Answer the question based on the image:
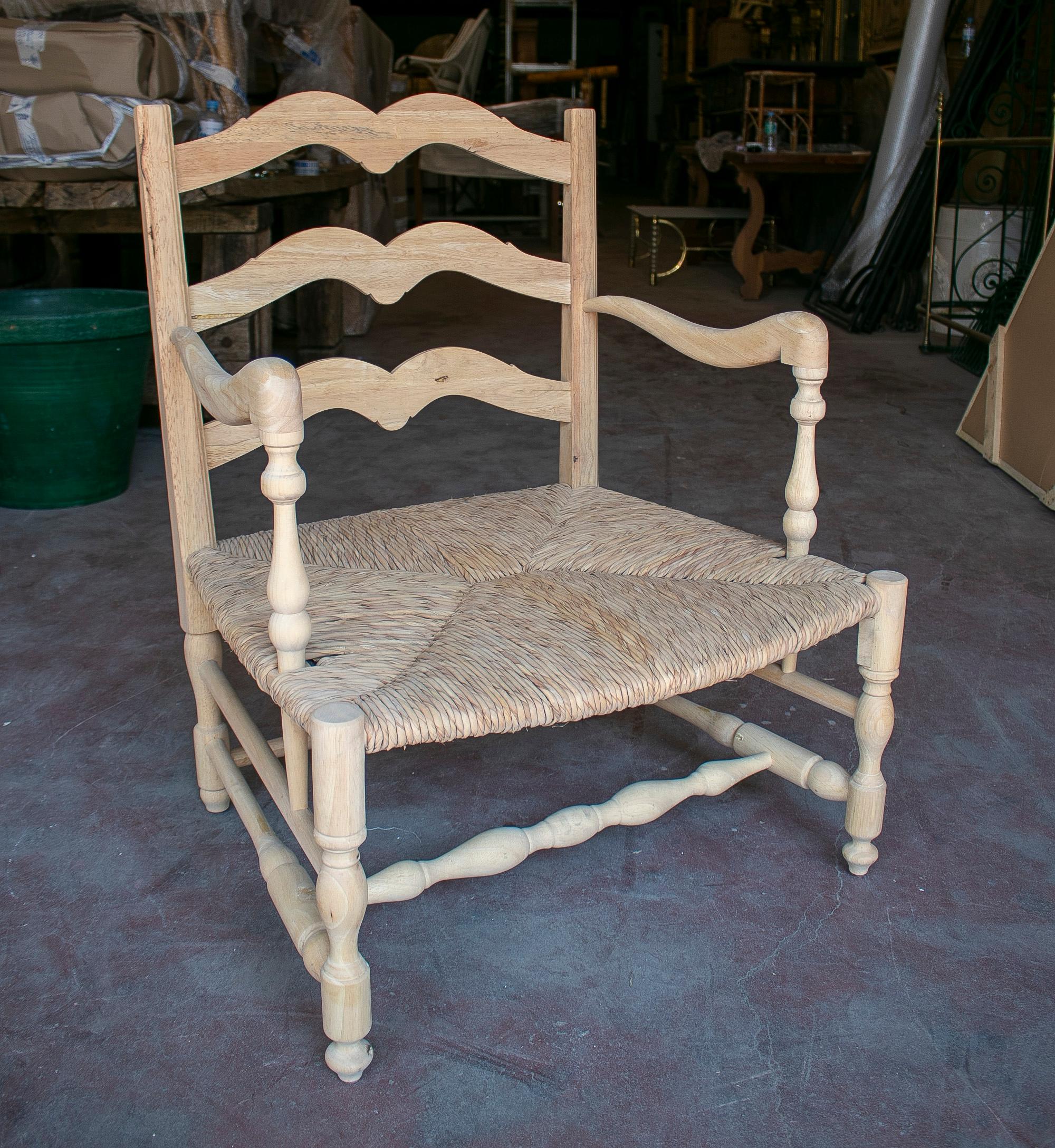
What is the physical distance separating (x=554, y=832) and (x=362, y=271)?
27.2 inches

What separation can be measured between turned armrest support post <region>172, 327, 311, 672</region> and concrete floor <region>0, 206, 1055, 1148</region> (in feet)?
1.29

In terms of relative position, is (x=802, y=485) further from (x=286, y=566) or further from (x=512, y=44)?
(x=512, y=44)

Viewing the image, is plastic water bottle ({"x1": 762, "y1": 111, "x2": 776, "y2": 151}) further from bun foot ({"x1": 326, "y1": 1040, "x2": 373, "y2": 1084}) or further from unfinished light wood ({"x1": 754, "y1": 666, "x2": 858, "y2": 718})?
bun foot ({"x1": 326, "y1": 1040, "x2": 373, "y2": 1084})

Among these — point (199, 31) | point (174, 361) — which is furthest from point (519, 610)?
point (199, 31)

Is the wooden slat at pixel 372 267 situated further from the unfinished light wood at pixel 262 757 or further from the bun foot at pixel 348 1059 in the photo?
the bun foot at pixel 348 1059

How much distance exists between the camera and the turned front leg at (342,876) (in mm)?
888

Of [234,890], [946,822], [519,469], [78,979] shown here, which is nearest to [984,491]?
[519,469]

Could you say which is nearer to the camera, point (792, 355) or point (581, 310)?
point (792, 355)

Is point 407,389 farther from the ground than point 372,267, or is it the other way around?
point 372,267

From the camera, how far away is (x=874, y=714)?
1.22 metres

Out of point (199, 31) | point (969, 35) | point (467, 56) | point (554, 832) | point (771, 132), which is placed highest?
point (467, 56)

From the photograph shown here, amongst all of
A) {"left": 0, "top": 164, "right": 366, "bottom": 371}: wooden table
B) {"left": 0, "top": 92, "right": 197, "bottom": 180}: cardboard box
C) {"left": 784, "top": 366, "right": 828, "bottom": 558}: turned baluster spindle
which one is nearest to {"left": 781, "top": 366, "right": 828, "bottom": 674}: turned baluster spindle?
{"left": 784, "top": 366, "right": 828, "bottom": 558}: turned baluster spindle

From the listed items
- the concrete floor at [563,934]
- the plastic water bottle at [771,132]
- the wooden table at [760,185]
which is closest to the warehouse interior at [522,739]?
the concrete floor at [563,934]

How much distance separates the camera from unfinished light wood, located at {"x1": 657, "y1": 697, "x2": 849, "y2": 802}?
129cm
